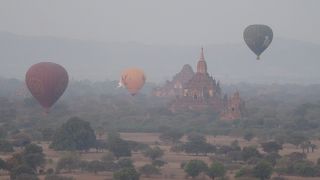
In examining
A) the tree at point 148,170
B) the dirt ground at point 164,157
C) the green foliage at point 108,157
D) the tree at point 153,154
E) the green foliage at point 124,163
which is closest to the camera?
the dirt ground at point 164,157

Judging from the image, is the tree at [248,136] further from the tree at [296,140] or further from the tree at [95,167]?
the tree at [95,167]

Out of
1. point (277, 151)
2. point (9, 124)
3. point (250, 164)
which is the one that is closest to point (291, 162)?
point (250, 164)

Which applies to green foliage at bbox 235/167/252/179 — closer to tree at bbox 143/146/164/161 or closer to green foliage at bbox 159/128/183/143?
tree at bbox 143/146/164/161

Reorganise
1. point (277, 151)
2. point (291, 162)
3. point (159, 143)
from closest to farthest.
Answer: point (291, 162) → point (277, 151) → point (159, 143)

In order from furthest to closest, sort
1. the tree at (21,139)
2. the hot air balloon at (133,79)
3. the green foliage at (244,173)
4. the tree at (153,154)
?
the hot air balloon at (133,79), the tree at (21,139), the tree at (153,154), the green foliage at (244,173)

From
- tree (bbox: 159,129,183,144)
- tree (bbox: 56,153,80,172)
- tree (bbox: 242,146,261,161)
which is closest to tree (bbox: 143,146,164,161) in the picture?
tree (bbox: 242,146,261,161)

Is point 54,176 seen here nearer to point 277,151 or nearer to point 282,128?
point 277,151

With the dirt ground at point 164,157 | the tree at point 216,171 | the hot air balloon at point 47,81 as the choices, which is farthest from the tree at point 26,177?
the hot air balloon at point 47,81
